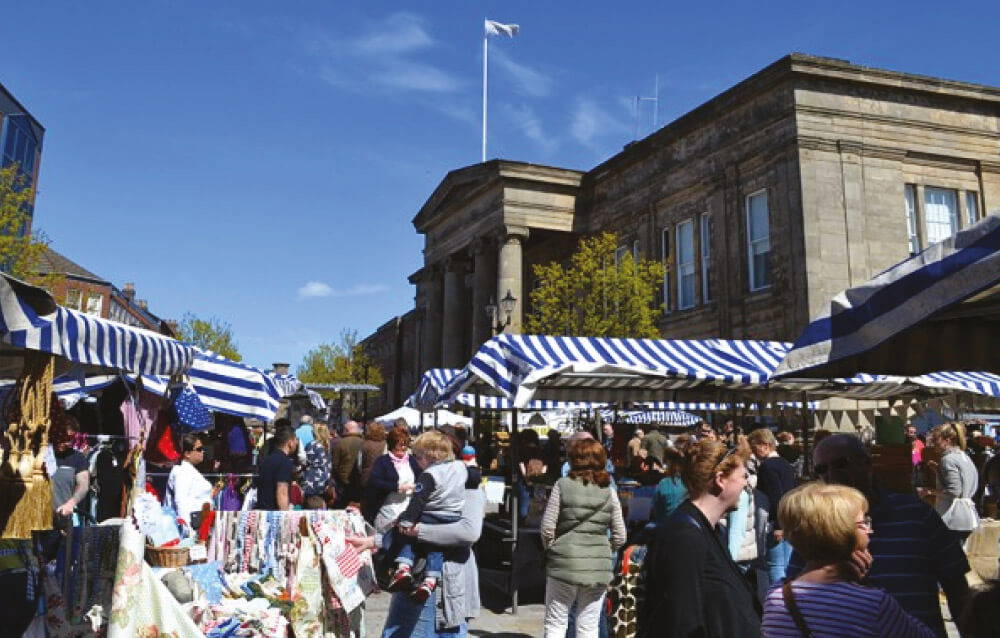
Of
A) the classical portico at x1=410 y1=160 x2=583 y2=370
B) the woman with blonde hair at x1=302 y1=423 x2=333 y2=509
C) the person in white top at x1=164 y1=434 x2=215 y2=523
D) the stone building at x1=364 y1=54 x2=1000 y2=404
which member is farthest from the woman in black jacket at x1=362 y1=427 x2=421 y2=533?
the classical portico at x1=410 y1=160 x2=583 y2=370

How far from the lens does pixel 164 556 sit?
501 cm

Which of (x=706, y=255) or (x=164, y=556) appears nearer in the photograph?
(x=164, y=556)

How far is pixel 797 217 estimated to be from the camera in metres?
25.2

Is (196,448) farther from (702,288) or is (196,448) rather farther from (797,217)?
(702,288)

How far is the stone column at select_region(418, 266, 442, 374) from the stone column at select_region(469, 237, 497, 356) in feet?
19.9

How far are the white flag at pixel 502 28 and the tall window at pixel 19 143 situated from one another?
27.8 metres

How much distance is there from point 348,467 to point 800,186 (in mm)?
19559

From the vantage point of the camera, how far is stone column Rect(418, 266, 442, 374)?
4650 cm

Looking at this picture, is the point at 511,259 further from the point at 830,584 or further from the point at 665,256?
the point at 830,584

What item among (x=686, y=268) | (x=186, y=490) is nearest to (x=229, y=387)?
(x=186, y=490)

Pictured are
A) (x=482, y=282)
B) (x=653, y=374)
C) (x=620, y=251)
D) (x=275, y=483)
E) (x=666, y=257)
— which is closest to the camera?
(x=275, y=483)

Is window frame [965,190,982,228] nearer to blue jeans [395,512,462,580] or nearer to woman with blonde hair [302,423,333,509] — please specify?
woman with blonde hair [302,423,333,509]

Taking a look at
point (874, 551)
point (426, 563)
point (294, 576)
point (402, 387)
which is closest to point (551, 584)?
point (426, 563)

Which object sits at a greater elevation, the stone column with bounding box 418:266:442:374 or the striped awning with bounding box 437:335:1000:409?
the stone column with bounding box 418:266:442:374
